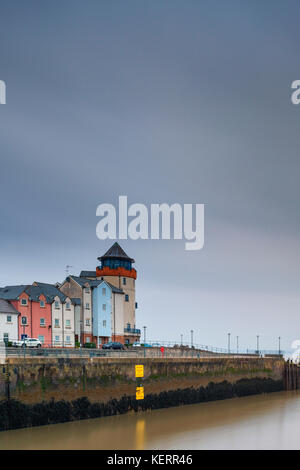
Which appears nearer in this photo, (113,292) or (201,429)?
(201,429)

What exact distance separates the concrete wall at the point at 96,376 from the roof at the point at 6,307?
19.9m

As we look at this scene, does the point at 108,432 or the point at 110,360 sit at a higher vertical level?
the point at 110,360

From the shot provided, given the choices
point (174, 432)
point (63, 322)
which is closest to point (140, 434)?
point (174, 432)

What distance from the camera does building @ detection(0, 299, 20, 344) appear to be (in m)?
57.7

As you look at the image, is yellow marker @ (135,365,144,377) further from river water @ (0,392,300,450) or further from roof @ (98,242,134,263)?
roof @ (98,242,134,263)

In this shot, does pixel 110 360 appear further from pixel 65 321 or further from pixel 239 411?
pixel 65 321

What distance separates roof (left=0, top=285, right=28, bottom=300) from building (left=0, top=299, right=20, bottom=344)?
1080mm

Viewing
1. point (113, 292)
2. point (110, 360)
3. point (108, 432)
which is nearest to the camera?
point (108, 432)

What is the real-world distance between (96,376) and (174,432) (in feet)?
21.2
